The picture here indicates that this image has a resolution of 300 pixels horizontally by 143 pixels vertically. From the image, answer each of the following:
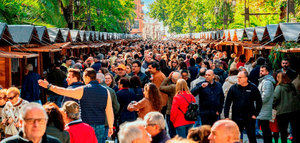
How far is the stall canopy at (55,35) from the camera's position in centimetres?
1773

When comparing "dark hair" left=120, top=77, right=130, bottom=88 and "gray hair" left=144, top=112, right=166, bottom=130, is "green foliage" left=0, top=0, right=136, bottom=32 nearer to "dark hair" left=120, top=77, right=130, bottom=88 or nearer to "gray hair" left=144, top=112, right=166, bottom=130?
"dark hair" left=120, top=77, right=130, bottom=88

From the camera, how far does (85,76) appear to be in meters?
6.25

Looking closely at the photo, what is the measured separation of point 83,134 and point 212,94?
12.3 ft

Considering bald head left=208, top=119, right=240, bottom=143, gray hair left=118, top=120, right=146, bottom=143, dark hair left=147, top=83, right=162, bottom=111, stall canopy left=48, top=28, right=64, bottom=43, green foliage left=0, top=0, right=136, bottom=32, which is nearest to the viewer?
gray hair left=118, top=120, right=146, bottom=143

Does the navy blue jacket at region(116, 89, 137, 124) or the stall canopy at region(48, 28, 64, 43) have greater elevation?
the stall canopy at region(48, 28, 64, 43)

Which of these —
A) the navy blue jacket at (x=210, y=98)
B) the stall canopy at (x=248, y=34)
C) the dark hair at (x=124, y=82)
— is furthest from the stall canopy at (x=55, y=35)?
the navy blue jacket at (x=210, y=98)

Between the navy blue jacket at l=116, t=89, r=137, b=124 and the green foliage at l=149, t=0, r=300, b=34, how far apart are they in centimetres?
1631

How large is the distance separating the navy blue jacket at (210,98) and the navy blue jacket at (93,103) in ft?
8.15

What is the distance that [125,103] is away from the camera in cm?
774

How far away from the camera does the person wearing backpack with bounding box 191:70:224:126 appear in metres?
7.96

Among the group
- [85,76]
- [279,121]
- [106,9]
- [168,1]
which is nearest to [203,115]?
[279,121]

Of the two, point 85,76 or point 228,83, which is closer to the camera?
point 85,76

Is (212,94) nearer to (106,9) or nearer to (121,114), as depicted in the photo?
(121,114)

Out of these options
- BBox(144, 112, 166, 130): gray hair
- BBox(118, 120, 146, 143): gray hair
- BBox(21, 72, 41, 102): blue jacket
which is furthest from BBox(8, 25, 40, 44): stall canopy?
BBox(118, 120, 146, 143): gray hair
